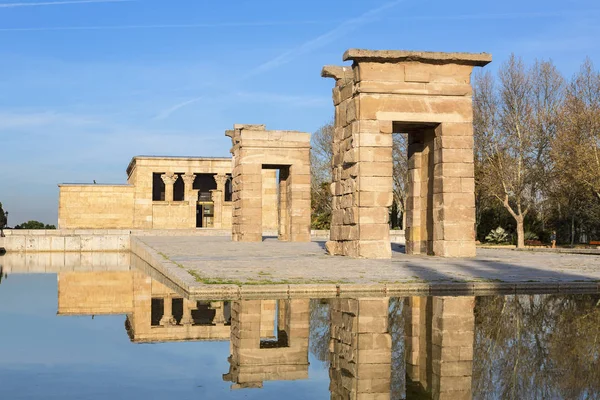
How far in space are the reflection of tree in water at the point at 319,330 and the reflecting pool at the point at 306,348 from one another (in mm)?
15

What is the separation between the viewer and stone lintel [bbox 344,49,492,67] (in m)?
16.4

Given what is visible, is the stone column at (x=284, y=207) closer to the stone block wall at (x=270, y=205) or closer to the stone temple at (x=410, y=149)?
the stone temple at (x=410, y=149)

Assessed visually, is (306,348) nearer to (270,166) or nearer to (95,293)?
(95,293)

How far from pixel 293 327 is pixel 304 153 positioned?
2237 cm

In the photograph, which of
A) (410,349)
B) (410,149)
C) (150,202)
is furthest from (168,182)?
(410,349)

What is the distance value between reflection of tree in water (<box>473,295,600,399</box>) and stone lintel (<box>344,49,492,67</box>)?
330 inches

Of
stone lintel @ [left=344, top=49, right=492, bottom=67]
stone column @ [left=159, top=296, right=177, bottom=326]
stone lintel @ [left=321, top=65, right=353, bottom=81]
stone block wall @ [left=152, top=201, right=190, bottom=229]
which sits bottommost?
stone column @ [left=159, top=296, right=177, bottom=326]

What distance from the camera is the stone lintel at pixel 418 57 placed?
53.8ft

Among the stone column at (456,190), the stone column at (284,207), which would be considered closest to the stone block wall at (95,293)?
the stone column at (456,190)

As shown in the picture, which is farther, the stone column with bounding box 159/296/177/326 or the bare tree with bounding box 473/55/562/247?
the bare tree with bounding box 473/55/562/247

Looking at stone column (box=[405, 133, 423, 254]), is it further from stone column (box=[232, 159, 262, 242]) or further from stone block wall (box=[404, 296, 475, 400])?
stone column (box=[232, 159, 262, 242])

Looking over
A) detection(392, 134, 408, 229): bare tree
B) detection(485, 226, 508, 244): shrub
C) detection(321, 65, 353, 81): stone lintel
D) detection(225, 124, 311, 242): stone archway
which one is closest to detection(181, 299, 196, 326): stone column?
detection(321, 65, 353, 81): stone lintel

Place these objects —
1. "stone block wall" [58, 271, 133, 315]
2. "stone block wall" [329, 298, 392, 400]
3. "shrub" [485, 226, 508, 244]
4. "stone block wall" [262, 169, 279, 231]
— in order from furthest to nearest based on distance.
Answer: "stone block wall" [262, 169, 279, 231], "shrub" [485, 226, 508, 244], "stone block wall" [58, 271, 133, 315], "stone block wall" [329, 298, 392, 400]

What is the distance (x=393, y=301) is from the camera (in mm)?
9258
